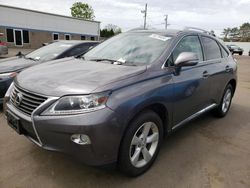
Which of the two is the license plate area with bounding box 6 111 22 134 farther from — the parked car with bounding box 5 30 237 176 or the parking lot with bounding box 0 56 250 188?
the parking lot with bounding box 0 56 250 188

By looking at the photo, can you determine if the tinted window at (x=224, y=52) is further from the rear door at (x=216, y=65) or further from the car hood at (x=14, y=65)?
the car hood at (x=14, y=65)

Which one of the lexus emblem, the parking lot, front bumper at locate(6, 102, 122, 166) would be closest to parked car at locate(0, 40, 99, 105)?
the parking lot

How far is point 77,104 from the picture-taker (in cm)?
223

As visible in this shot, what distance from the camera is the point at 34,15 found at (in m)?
28.0

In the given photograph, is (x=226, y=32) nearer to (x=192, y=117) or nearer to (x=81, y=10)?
(x=81, y=10)

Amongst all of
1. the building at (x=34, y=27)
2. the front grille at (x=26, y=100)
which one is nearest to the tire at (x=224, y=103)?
the front grille at (x=26, y=100)

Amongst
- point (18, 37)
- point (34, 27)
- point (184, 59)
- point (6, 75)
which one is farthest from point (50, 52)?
point (34, 27)

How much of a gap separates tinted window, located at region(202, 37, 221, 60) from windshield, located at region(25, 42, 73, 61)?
11.0 feet

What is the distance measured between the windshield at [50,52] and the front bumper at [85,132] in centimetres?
349

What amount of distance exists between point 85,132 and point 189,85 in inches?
68.4

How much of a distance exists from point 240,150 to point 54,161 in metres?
2.69

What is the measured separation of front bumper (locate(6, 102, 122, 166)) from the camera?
2.15 metres

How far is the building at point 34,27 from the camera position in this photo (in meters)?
25.7

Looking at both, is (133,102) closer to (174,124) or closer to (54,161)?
(174,124)
